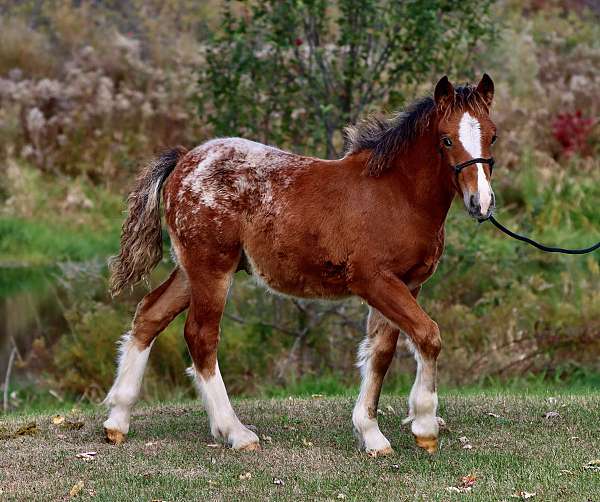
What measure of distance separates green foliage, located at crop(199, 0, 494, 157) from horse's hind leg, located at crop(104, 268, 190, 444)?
370cm

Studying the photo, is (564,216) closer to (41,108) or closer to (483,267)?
(483,267)

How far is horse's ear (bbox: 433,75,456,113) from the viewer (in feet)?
19.3

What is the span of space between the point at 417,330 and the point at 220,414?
135 cm

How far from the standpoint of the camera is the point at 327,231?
6.23 metres

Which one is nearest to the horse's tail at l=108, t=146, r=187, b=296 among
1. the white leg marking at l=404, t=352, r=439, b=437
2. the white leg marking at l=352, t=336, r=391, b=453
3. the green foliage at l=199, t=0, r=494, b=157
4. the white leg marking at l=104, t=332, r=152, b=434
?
the white leg marking at l=104, t=332, r=152, b=434

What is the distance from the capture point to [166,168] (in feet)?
22.7

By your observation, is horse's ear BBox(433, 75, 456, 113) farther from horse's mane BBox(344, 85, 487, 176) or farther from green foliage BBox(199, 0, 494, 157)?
green foliage BBox(199, 0, 494, 157)

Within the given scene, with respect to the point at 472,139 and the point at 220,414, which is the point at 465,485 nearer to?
the point at 220,414

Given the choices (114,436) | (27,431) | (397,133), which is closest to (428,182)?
(397,133)

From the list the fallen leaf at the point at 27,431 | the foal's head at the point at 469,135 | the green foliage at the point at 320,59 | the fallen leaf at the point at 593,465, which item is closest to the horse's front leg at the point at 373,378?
the foal's head at the point at 469,135

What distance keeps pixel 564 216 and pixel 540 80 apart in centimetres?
580

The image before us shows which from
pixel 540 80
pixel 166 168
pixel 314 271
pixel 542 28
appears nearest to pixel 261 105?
pixel 166 168

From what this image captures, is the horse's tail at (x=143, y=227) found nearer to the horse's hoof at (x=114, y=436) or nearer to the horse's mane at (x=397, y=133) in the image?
the horse's hoof at (x=114, y=436)

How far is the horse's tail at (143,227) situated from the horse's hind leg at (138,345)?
0.22 m
